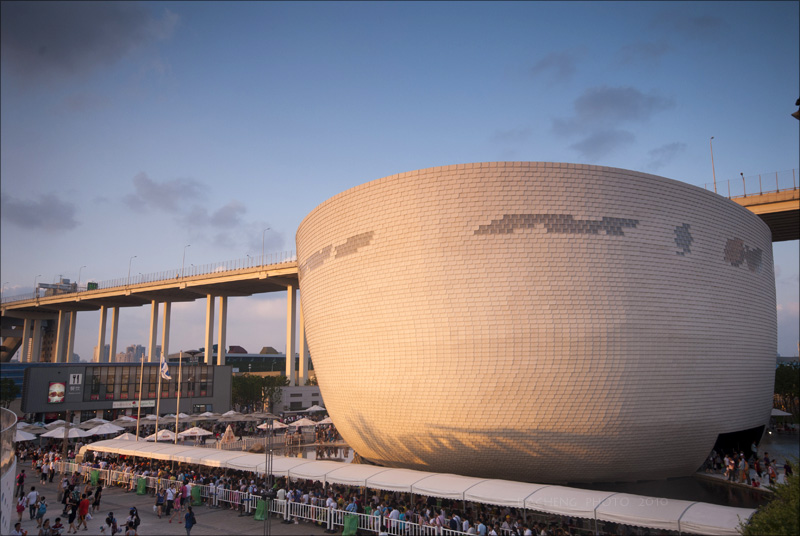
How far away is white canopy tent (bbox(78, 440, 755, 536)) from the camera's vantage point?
1340 cm

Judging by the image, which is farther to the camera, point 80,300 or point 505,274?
point 80,300

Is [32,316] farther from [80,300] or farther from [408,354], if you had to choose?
[408,354]

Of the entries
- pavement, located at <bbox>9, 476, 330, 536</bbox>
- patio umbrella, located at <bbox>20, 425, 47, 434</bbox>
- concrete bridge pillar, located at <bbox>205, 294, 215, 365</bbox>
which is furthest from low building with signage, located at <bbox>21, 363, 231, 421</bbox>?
pavement, located at <bbox>9, 476, 330, 536</bbox>

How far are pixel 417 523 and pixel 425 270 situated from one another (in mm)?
9815

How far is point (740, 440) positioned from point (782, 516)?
23.2m

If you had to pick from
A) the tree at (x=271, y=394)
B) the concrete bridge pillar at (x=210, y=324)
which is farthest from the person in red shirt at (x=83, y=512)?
the concrete bridge pillar at (x=210, y=324)

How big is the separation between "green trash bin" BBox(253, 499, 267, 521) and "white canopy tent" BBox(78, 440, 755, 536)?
4.23ft

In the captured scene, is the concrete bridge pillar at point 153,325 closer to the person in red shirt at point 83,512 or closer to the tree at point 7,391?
the tree at point 7,391

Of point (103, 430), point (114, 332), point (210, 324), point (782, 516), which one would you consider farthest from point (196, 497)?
point (114, 332)

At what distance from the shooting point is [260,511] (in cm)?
1905

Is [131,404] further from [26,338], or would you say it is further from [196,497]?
[26,338]

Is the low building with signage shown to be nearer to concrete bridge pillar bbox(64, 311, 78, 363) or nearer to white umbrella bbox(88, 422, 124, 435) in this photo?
white umbrella bbox(88, 422, 124, 435)

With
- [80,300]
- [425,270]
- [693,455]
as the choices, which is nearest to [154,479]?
[425,270]

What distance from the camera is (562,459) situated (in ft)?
73.0
